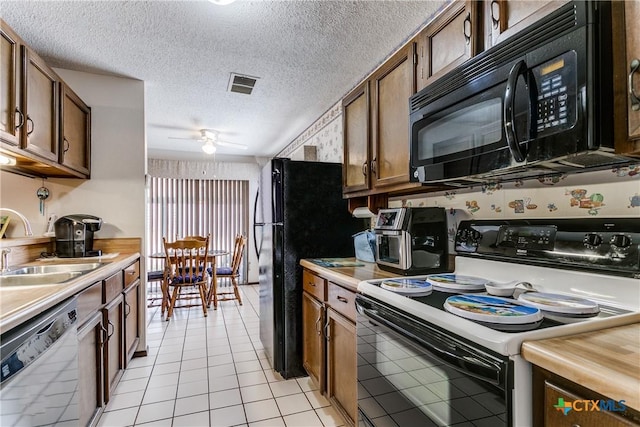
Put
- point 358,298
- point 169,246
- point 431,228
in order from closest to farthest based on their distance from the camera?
point 358,298
point 431,228
point 169,246

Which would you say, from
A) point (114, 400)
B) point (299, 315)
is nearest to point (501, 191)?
point (299, 315)

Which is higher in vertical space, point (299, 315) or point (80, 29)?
point (80, 29)

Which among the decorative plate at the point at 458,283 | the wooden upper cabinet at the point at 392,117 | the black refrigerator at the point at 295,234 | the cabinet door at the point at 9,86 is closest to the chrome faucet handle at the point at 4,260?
the cabinet door at the point at 9,86

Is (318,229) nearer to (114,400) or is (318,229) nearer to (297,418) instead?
(297,418)

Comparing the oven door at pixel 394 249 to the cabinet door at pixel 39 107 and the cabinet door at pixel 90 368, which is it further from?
the cabinet door at pixel 39 107

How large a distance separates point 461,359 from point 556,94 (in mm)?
761

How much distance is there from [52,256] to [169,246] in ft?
4.92

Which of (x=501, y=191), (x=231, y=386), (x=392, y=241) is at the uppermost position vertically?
(x=501, y=191)

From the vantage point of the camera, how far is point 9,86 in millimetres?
1704

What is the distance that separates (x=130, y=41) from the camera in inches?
85.3

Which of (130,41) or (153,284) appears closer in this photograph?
(130,41)

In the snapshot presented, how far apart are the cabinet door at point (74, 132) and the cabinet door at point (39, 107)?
7cm

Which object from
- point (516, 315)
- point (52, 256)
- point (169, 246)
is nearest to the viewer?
point (516, 315)

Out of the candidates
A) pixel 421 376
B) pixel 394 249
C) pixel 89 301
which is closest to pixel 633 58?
pixel 421 376
